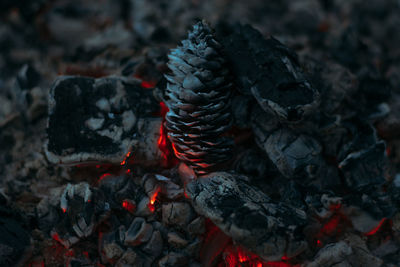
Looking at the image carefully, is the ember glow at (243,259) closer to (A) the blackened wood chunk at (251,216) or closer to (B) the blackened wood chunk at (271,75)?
(A) the blackened wood chunk at (251,216)

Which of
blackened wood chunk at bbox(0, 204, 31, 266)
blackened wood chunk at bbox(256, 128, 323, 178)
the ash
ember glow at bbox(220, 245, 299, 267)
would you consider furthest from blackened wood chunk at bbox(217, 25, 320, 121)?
blackened wood chunk at bbox(0, 204, 31, 266)

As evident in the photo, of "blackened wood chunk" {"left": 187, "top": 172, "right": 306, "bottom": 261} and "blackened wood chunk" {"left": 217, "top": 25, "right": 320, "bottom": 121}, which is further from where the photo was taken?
"blackened wood chunk" {"left": 217, "top": 25, "right": 320, "bottom": 121}

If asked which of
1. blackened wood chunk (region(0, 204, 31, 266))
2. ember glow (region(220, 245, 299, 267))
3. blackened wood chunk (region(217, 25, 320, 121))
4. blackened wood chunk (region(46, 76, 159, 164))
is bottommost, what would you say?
blackened wood chunk (region(0, 204, 31, 266))

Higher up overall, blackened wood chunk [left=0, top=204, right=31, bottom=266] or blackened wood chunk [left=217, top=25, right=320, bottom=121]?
blackened wood chunk [left=217, top=25, right=320, bottom=121]

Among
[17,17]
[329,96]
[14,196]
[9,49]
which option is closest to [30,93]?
[14,196]

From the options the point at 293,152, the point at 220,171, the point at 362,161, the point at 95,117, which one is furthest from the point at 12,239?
the point at 362,161

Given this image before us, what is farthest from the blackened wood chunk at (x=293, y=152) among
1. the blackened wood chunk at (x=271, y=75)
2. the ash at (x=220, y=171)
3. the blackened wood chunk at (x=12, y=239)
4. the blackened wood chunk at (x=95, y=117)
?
the blackened wood chunk at (x=12, y=239)

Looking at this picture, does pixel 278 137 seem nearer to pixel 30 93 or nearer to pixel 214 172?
pixel 214 172

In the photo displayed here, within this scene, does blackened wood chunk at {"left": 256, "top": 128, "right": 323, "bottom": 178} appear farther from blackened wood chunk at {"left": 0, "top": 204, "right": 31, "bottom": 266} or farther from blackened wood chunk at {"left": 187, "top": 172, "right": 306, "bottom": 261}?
blackened wood chunk at {"left": 0, "top": 204, "right": 31, "bottom": 266}
